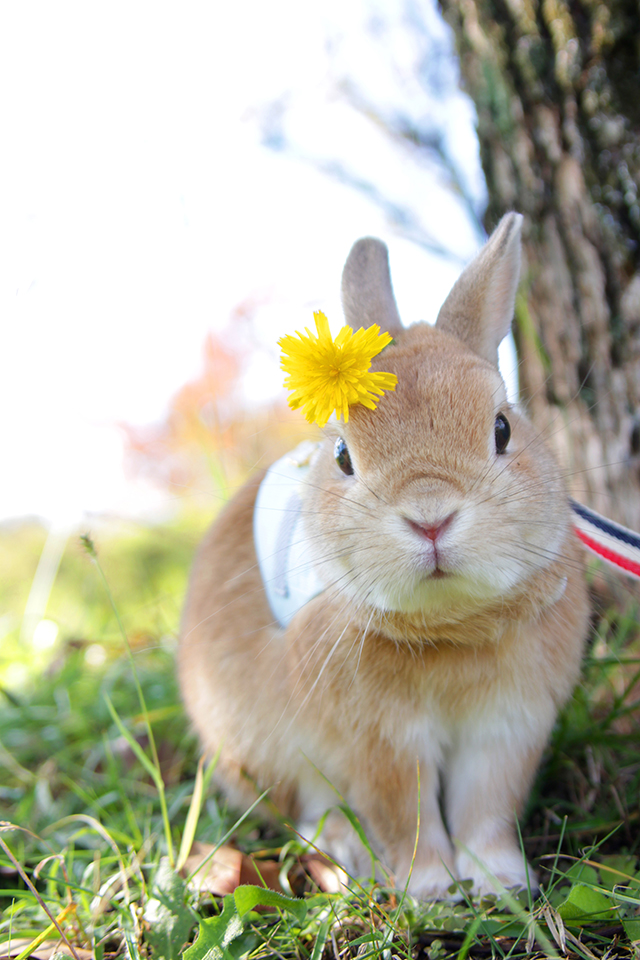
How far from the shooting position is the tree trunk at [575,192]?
9.55 ft

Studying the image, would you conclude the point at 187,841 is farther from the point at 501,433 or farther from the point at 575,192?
the point at 575,192

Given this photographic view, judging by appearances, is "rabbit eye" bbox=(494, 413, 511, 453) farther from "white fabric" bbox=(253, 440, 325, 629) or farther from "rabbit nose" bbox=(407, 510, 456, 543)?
"white fabric" bbox=(253, 440, 325, 629)

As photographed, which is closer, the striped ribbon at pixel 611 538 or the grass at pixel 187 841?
the grass at pixel 187 841

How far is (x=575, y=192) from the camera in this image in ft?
10.2

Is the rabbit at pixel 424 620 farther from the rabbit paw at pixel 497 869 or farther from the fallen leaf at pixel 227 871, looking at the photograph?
the fallen leaf at pixel 227 871

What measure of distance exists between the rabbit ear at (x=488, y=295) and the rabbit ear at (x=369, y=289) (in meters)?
0.21

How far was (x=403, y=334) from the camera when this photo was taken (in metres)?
2.34

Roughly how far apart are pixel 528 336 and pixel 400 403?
197 cm

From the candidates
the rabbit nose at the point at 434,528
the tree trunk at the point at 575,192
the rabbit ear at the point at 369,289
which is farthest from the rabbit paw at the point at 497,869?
the rabbit ear at the point at 369,289

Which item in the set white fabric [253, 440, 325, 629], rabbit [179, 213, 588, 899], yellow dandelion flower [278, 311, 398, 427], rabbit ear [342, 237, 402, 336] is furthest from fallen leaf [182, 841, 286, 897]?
rabbit ear [342, 237, 402, 336]

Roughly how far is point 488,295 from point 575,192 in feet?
4.15

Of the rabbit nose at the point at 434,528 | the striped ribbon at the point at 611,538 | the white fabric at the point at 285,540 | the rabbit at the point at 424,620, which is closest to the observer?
the rabbit nose at the point at 434,528

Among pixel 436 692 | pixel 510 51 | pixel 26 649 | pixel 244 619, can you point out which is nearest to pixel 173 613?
pixel 26 649

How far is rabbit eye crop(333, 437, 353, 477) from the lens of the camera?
6.86 ft
